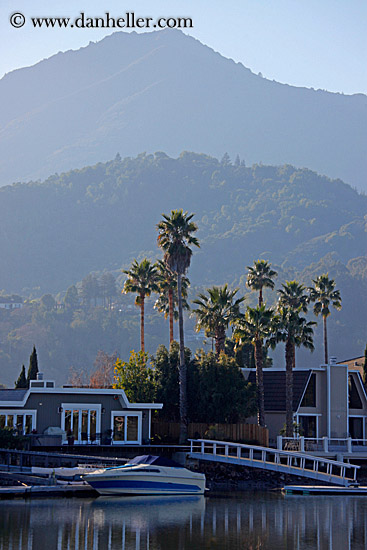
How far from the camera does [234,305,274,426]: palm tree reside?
63.6 m

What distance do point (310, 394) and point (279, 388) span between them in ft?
8.46

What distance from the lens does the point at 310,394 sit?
7062 centimetres

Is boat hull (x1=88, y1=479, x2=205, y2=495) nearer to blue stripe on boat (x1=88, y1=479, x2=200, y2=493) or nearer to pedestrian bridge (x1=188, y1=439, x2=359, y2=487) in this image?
blue stripe on boat (x1=88, y1=479, x2=200, y2=493)

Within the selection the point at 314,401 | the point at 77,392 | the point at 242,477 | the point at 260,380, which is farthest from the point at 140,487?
the point at 314,401

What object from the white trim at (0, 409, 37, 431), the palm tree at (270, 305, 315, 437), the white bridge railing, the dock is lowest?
the dock

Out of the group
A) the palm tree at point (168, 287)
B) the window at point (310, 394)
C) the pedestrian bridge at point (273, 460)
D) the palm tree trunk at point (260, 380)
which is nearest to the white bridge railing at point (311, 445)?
the pedestrian bridge at point (273, 460)

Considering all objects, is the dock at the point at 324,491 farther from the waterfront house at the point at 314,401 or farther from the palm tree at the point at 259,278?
the palm tree at the point at 259,278

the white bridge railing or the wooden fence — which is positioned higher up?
the wooden fence

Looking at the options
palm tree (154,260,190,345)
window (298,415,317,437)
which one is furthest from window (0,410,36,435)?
palm tree (154,260,190,345)

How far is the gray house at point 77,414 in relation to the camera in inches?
2227

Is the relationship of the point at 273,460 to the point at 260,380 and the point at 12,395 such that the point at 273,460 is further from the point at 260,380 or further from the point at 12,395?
the point at 12,395

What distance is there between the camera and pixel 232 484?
55.4 metres

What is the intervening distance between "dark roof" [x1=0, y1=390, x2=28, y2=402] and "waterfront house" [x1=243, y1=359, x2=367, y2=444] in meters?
21.8

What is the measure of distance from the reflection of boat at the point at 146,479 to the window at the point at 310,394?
23.4 m
